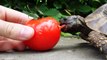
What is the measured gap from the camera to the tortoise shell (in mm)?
2158

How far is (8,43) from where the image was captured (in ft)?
6.92

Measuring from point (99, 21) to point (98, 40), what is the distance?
→ 0.16m

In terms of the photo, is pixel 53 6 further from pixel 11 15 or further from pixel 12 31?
pixel 12 31

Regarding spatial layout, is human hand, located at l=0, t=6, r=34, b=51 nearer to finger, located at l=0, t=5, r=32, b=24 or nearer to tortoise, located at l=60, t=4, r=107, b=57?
finger, located at l=0, t=5, r=32, b=24

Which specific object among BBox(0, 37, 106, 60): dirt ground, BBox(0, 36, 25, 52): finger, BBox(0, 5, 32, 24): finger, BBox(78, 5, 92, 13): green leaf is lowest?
BBox(0, 37, 106, 60): dirt ground

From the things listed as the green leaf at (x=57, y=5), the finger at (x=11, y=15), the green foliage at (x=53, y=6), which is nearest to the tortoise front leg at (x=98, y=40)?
the finger at (x=11, y=15)

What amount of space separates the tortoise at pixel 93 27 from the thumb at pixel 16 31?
46 centimetres

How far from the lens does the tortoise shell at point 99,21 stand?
216cm

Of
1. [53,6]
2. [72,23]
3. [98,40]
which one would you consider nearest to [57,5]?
[53,6]

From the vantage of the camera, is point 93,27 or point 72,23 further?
point 72,23

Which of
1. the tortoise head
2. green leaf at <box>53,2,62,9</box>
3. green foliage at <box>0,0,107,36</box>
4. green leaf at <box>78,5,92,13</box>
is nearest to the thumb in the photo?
the tortoise head

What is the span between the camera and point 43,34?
2010 mm

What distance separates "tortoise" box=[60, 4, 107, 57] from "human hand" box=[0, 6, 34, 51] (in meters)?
0.42

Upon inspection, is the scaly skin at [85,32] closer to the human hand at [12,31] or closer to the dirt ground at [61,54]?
the dirt ground at [61,54]
